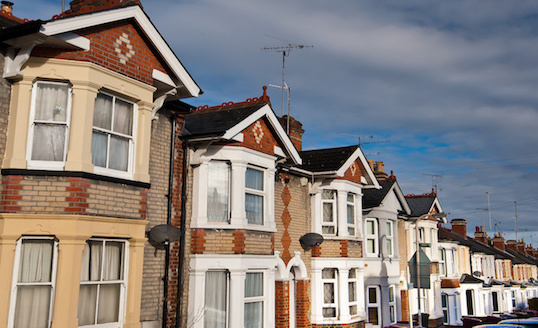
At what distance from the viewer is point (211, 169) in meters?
12.3

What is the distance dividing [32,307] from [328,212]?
11.3m

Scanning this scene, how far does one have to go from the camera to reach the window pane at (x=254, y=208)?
1280cm

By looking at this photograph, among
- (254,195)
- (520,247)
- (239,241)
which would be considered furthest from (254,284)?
(520,247)

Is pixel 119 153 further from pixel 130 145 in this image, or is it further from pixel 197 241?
pixel 197 241

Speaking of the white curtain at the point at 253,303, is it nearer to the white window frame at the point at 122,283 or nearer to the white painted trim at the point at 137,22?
the white window frame at the point at 122,283

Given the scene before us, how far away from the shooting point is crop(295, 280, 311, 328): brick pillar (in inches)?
640

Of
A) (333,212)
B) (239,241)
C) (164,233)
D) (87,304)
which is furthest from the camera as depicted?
(333,212)

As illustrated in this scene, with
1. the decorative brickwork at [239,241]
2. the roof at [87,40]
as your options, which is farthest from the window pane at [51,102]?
the decorative brickwork at [239,241]

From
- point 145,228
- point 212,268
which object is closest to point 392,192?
point 212,268

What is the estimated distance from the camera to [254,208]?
13.0 m

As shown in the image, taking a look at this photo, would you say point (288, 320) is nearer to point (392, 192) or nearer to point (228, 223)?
point (228, 223)

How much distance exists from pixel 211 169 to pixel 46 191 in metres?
4.70

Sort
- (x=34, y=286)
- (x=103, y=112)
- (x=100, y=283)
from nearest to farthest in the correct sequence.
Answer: (x=34, y=286) → (x=100, y=283) → (x=103, y=112)

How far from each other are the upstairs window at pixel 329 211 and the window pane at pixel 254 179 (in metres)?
4.67
